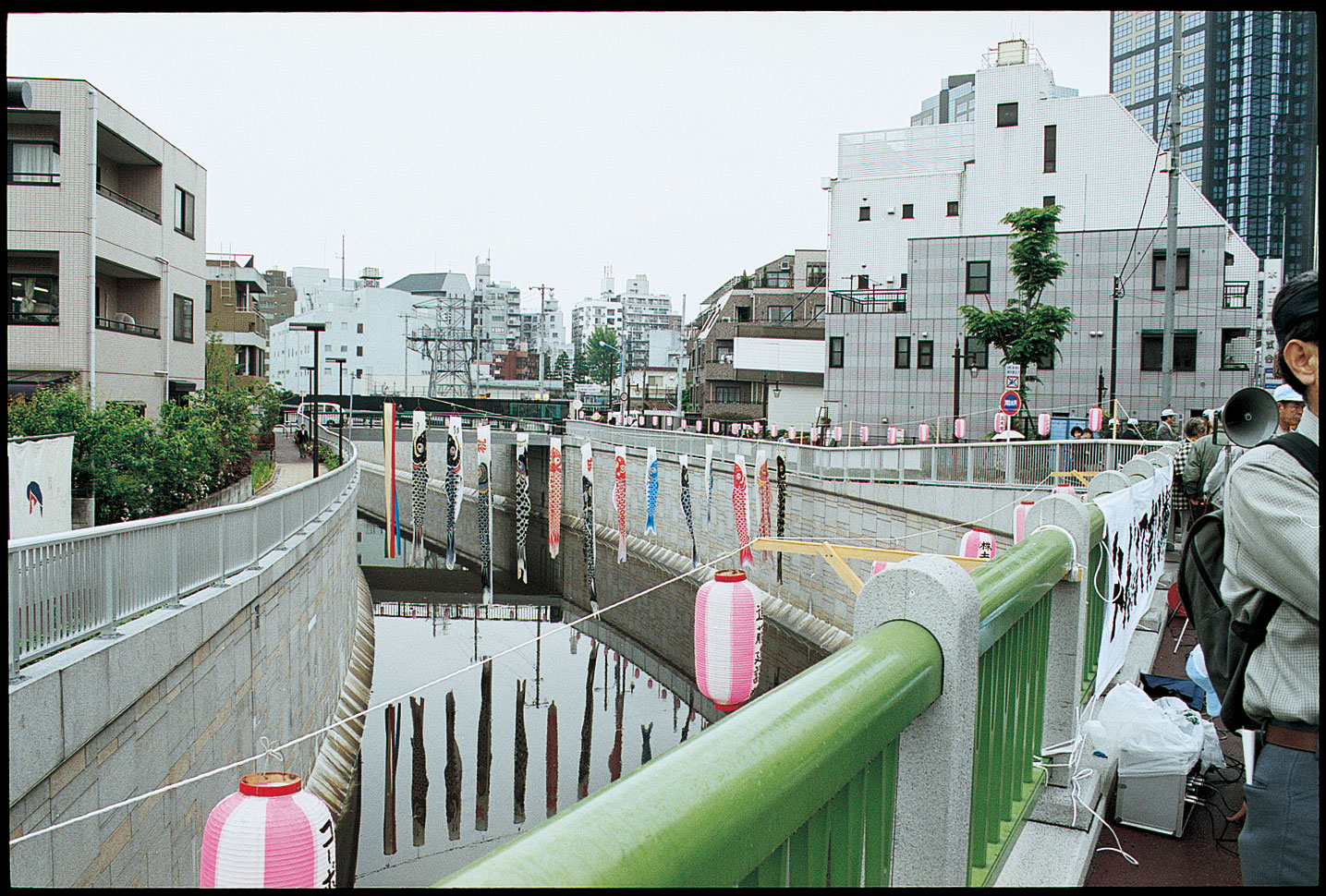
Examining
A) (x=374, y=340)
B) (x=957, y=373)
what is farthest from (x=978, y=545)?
(x=374, y=340)

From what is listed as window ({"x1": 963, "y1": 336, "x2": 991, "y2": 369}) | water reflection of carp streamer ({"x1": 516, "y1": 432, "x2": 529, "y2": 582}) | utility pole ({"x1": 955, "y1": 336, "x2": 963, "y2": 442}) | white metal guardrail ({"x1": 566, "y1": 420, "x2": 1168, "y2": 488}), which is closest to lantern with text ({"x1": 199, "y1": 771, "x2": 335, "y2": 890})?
white metal guardrail ({"x1": 566, "y1": 420, "x2": 1168, "y2": 488})

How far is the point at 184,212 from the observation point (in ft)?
81.9

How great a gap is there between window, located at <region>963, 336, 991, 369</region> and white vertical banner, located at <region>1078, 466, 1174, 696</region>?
1177 inches

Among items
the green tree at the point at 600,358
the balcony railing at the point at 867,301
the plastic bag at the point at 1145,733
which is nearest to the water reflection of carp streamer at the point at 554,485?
the balcony railing at the point at 867,301

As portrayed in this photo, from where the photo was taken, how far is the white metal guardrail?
18375 millimetres

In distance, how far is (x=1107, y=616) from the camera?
4734 mm

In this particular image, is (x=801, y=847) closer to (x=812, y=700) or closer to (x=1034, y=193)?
(x=812, y=700)

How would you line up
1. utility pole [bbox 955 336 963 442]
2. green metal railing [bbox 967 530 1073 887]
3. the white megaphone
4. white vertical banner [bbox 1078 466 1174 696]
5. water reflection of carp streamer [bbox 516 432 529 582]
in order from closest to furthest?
green metal railing [bbox 967 530 1073 887] → the white megaphone → white vertical banner [bbox 1078 466 1174 696] → water reflection of carp streamer [bbox 516 432 529 582] → utility pole [bbox 955 336 963 442]

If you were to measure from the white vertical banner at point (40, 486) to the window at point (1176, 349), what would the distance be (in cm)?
3402

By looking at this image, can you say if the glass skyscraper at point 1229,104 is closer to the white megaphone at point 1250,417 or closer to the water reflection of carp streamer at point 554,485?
the water reflection of carp streamer at point 554,485

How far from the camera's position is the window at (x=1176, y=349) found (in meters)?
32.7

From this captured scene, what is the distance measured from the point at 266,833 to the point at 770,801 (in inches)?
143

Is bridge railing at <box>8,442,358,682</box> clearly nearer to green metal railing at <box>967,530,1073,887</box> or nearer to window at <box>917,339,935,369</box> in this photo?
green metal railing at <box>967,530,1073,887</box>

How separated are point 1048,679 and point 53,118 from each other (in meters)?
22.6
